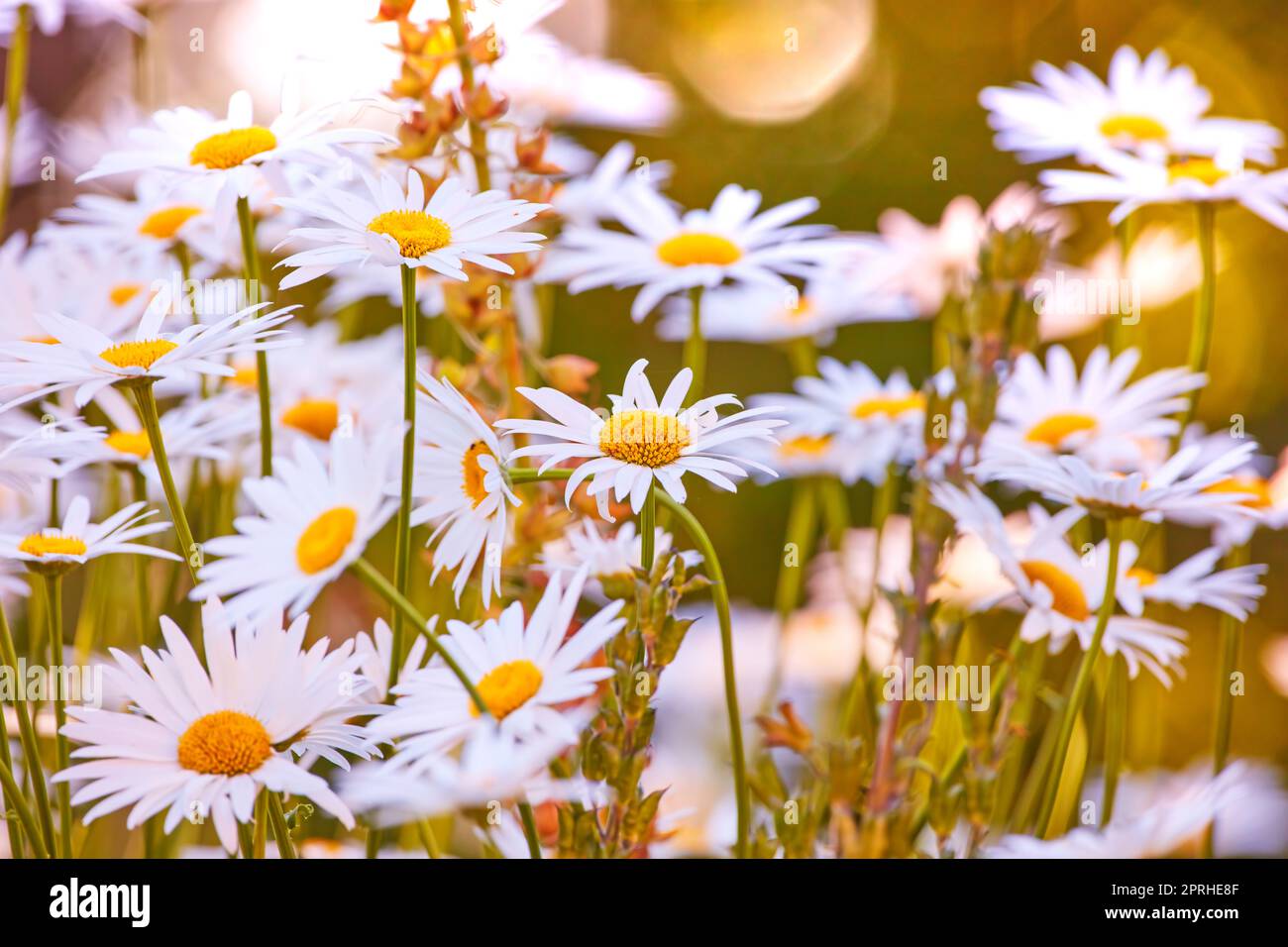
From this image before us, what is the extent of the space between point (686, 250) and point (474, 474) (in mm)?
137

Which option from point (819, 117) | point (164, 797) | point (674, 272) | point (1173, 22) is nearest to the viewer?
point (164, 797)

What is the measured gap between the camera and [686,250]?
1.23ft

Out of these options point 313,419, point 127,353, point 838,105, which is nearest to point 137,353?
point 127,353

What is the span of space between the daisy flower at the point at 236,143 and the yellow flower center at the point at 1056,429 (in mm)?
254

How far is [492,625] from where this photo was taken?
0.27 m

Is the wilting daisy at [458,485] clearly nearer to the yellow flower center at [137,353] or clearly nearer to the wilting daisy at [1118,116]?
the yellow flower center at [137,353]

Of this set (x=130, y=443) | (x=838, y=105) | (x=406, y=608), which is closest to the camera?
(x=406, y=608)

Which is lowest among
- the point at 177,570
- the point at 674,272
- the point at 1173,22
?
the point at 177,570

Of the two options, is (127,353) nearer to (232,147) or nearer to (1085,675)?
(232,147)

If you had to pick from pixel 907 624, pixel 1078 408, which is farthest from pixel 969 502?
pixel 1078 408

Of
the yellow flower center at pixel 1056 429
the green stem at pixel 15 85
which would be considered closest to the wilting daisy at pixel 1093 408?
the yellow flower center at pixel 1056 429

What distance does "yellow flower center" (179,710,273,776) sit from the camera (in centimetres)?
26

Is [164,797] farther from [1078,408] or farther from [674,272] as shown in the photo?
[1078,408]

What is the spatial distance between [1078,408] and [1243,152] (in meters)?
0.13
